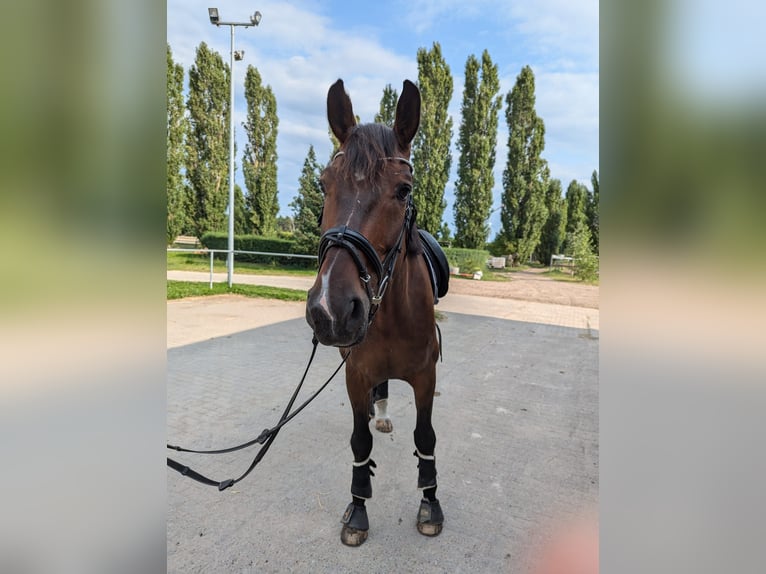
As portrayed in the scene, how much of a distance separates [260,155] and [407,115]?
24.5 meters

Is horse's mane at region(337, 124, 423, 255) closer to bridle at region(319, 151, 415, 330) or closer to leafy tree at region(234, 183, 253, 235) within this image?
bridle at region(319, 151, 415, 330)


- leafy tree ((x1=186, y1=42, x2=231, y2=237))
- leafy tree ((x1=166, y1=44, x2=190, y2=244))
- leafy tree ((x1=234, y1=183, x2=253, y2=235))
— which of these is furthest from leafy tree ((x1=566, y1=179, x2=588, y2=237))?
leafy tree ((x1=166, y1=44, x2=190, y2=244))

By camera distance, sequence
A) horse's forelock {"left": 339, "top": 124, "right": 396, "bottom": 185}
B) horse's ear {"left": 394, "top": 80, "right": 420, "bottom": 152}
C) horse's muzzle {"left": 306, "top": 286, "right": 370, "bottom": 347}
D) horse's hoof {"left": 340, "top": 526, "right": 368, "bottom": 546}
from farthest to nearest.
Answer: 1. horse's hoof {"left": 340, "top": 526, "right": 368, "bottom": 546}
2. horse's ear {"left": 394, "top": 80, "right": 420, "bottom": 152}
3. horse's forelock {"left": 339, "top": 124, "right": 396, "bottom": 185}
4. horse's muzzle {"left": 306, "top": 286, "right": 370, "bottom": 347}

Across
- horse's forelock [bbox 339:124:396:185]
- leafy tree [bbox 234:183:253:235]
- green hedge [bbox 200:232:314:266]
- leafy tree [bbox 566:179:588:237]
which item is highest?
leafy tree [bbox 566:179:588:237]

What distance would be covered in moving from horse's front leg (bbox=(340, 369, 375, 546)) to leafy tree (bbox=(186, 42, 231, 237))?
17771mm

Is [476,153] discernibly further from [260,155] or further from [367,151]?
[367,151]

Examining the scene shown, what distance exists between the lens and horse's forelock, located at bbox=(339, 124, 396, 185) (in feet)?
5.07

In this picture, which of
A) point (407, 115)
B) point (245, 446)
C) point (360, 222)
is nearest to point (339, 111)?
point (407, 115)

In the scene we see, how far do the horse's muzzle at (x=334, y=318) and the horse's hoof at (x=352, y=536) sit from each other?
146cm

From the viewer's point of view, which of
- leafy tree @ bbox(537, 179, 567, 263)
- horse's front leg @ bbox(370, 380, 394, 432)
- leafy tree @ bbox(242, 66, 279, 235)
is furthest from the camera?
leafy tree @ bbox(537, 179, 567, 263)

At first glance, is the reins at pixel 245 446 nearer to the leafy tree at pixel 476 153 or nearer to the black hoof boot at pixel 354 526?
the black hoof boot at pixel 354 526

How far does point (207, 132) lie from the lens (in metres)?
18.0
